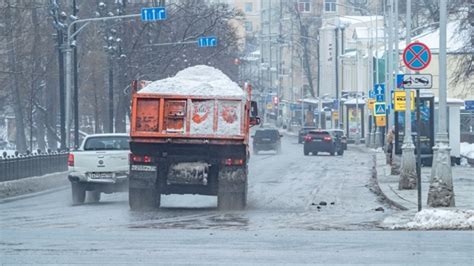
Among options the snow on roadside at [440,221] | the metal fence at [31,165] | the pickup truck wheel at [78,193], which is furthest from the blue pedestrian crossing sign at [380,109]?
the snow on roadside at [440,221]

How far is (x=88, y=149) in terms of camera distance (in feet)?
94.9

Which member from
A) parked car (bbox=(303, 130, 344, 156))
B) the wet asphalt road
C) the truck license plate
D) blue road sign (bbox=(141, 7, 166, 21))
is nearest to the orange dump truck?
the wet asphalt road

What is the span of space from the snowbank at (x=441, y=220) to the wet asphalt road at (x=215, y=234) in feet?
2.38

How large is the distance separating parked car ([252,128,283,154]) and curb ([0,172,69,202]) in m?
34.9

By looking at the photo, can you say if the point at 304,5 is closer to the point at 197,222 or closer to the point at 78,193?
the point at 78,193

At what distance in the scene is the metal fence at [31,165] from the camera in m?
33.5

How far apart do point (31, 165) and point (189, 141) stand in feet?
45.5

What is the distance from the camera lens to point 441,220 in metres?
19.6

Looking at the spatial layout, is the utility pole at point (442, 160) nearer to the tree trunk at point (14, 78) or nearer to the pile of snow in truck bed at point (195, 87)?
the pile of snow in truck bed at point (195, 87)

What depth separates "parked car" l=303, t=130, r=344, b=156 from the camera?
2793 inches

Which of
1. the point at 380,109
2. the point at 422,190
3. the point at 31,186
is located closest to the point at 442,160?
the point at 422,190

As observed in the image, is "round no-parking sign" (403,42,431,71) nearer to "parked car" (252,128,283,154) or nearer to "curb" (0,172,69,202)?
"curb" (0,172,69,202)

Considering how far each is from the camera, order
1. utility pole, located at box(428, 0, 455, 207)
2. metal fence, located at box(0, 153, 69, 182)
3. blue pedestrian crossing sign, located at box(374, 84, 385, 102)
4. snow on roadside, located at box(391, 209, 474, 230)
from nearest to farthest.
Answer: snow on roadside, located at box(391, 209, 474, 230), utility pole, located at box(428, 0, 455, 207), metal fence, located at box(0, 153, 69, 182), blue pedestrian crossing sign, located at box(374, 84, 385, 102)

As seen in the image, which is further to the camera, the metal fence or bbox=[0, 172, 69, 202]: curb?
the metal fence
